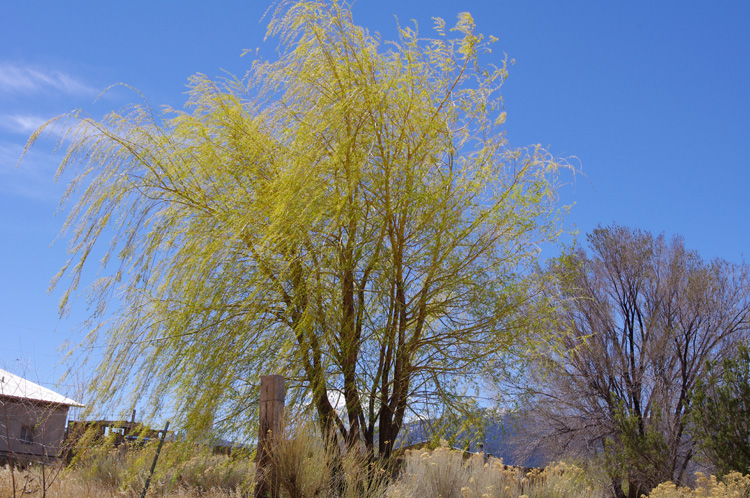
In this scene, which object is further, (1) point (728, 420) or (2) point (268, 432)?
(1) point (728, 420)

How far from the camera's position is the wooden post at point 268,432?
5508 millimetres

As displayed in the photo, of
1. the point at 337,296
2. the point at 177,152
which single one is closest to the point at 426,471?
the point at 337,296

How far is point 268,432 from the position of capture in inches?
216

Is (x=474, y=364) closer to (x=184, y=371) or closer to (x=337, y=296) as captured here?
(x=337, y=296)

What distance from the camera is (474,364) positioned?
24.9 feet

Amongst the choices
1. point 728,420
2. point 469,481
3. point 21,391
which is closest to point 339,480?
point 469,481

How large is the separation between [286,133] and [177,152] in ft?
4.33

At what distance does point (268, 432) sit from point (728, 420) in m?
8.96

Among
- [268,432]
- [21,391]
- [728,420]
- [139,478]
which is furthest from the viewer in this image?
[728,420]

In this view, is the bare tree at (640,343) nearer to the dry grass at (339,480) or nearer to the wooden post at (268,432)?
the dry grass at (339,480)

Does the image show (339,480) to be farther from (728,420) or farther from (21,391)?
(728,420)

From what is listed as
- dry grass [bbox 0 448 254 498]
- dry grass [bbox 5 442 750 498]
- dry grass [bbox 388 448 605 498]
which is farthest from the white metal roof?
dry grass [bbox 388 448 605 498]

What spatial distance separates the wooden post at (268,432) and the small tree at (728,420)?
27.6 ft

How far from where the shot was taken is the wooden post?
5.51 m
